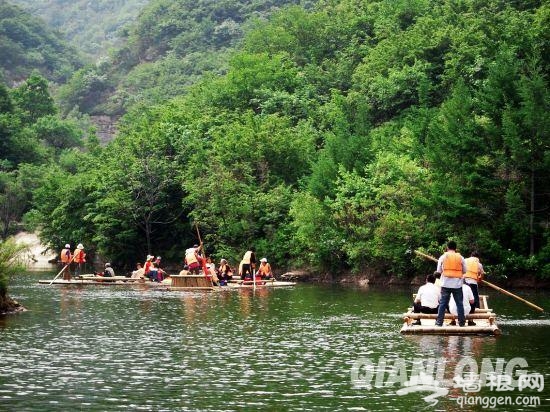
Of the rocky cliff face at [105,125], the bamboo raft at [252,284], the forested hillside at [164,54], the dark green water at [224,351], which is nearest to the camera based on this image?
the dark green water at [224,351]

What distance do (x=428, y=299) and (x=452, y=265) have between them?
2286mm

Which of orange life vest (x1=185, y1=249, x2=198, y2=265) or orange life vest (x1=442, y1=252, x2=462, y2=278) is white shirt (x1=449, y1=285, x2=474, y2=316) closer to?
orange life vest (x1=442, y1=252, x2=462, y2=278)

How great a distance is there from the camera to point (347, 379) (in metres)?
21.1

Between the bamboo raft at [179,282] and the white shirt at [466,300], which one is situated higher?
the bamboo raft at [179,282]

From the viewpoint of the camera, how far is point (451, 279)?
1089 inches

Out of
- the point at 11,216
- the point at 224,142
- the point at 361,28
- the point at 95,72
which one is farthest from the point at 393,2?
the point at 95,72

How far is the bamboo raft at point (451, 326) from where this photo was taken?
27453 millimetres

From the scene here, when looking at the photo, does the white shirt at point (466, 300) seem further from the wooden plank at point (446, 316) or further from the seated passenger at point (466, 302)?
the wooden plank at point (446, 316)

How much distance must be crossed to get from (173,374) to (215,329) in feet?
26.9

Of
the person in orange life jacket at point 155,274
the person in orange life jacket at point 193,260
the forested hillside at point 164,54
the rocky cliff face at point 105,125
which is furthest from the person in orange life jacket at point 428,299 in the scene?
the rocky cliff face at point 105,125

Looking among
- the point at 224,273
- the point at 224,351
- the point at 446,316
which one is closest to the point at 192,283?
the point at 224,273

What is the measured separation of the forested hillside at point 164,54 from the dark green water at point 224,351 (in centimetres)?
10031

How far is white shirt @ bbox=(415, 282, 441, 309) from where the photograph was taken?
2944 centimetres

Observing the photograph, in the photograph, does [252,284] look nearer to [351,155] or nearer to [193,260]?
[193,260]
